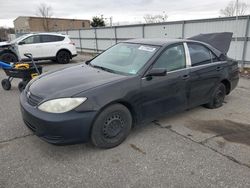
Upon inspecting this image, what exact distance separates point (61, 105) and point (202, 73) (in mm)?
2677

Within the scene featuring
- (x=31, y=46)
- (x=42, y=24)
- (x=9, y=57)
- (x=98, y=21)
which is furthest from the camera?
(x=42, y=24)

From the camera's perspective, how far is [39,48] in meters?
10.9

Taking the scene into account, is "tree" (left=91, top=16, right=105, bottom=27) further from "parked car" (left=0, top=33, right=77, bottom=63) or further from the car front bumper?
the car front bumper

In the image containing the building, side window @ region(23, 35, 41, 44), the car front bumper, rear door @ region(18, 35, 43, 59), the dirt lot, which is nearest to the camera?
the dirt lot

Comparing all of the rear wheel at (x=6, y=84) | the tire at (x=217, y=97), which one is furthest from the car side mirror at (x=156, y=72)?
the rear wheel at (x=6, y=84)

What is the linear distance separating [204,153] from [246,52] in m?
6.79

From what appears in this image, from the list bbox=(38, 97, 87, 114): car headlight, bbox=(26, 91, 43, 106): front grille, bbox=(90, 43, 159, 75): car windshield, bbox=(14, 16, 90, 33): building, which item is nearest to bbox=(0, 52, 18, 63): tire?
bbox=(90, 43, 159, 75): car windshield

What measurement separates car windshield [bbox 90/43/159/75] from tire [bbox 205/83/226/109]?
1.81 metres

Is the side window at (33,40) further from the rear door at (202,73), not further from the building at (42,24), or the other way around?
the building at (42,24)

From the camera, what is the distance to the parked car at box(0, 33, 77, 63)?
10609 mm

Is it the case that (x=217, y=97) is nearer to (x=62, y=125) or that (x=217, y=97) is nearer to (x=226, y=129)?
(x=226, y=129)

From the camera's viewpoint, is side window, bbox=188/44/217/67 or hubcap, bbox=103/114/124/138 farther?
side window, bbox=188/44/217/67

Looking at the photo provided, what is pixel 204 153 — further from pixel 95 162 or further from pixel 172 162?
pixel 95 162

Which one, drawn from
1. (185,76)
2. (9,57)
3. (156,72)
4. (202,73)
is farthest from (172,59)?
(9,57)
